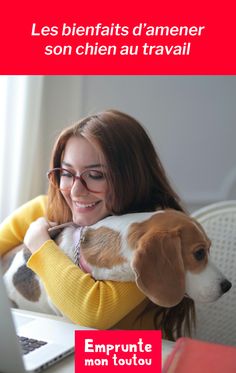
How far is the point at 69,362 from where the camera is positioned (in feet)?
1.91

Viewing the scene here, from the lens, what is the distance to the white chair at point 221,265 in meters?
0.74

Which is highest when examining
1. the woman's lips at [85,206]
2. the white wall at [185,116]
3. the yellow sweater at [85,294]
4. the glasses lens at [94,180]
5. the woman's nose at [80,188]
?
the white wall at [185,116]

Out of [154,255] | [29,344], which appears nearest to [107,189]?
[154,255]

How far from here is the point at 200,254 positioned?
2.15 feet

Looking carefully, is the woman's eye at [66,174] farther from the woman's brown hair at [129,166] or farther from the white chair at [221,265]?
the white chair at [221,265]

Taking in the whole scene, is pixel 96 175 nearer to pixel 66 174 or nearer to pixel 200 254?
pixel 66 174

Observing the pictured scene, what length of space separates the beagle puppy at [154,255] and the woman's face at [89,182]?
19 millimetres

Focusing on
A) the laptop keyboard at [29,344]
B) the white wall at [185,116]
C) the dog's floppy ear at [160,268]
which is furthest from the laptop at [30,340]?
the white wall at [185,116]

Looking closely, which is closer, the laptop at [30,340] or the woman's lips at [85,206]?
the laptop at [30,340]

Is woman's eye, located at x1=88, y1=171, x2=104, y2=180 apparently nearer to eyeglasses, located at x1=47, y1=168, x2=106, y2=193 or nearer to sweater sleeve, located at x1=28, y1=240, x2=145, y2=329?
eyeglasses, located at x1=47, y1=168, x2=106, y2=193

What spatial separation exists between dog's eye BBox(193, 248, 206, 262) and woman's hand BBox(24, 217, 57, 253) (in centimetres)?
21
